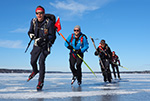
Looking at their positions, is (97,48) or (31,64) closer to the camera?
(31,64)

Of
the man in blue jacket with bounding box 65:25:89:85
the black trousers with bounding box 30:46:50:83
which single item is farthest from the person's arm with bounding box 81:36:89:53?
the black trousers with bounding box 30:46:50:83

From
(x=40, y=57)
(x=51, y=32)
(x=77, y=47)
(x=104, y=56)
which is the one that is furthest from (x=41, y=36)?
(x=104, y=56)

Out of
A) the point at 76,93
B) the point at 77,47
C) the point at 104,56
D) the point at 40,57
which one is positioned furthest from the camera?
the point at 104,56

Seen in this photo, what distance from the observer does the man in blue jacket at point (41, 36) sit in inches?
213

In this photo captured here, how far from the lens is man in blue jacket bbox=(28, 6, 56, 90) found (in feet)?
17.8

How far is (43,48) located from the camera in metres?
5.46

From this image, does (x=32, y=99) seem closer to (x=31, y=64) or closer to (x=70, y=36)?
(x=31, y=64)

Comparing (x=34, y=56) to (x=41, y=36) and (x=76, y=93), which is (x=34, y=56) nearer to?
(x=41, y=36)

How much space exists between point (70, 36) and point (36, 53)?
2.04 metres

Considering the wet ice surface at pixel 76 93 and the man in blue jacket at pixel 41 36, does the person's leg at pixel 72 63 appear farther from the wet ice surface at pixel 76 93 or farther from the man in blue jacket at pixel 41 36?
the man in blue jacket at pixel 41 36

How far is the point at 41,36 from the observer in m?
5.53

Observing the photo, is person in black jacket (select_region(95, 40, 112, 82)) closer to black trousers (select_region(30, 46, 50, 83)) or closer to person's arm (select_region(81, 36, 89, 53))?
person's arm (select_region(81, 36, 89, 53))

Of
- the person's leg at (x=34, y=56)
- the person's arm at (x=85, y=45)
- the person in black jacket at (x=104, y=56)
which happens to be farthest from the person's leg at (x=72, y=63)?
the person in black jacket at (x=104, y=56)

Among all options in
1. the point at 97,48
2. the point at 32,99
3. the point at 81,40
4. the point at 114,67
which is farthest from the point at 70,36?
the point at 114,67
